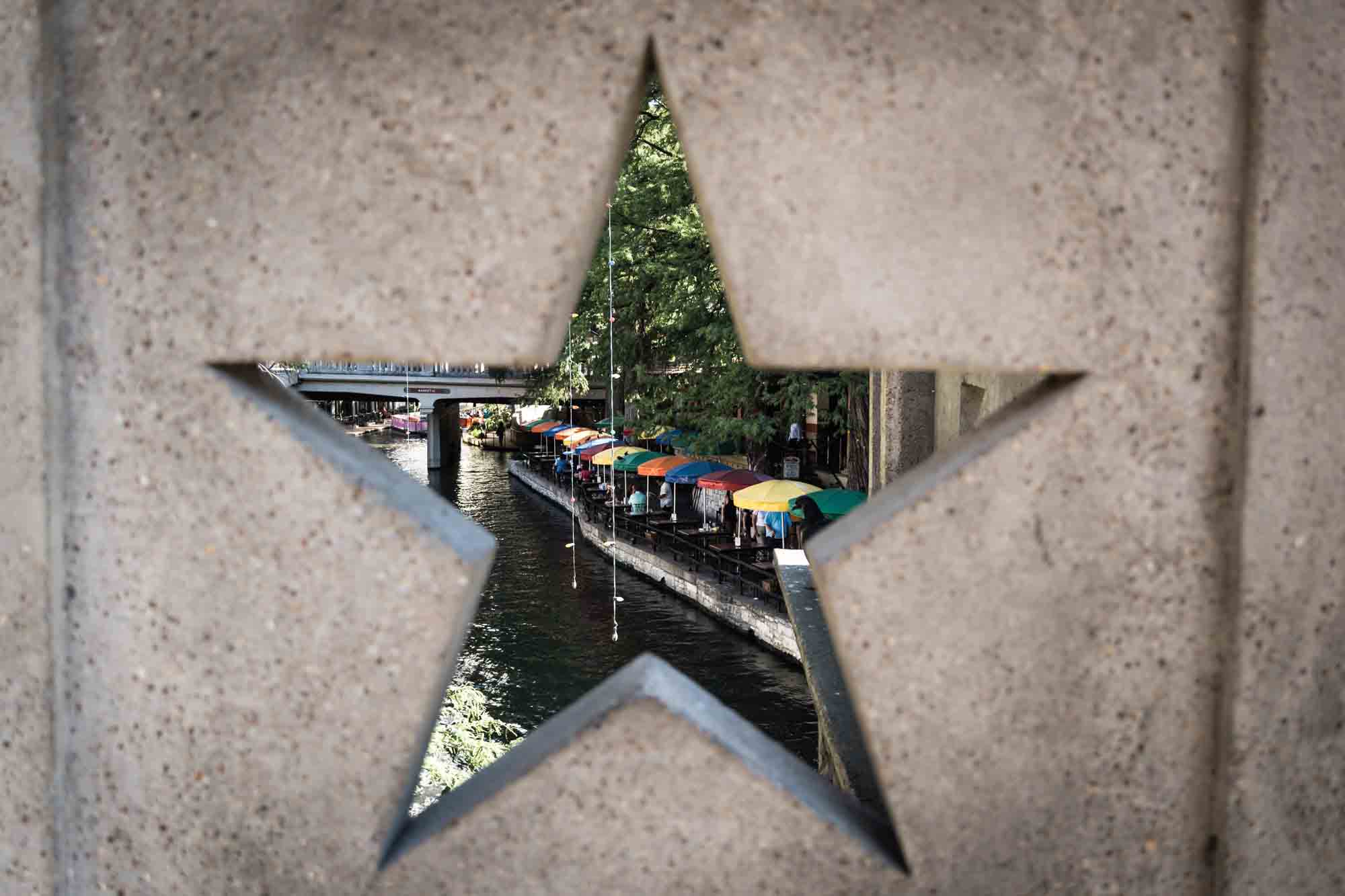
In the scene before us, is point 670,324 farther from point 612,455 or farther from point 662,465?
point 612,455

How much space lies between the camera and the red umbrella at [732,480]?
70.8 ft

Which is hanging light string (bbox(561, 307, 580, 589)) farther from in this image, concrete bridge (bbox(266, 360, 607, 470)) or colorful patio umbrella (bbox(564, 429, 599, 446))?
concrete bridge (bbox(266, 360, 607, 470))

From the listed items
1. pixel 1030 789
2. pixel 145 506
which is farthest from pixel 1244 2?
pixel 145 506

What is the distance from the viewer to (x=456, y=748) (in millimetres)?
9586

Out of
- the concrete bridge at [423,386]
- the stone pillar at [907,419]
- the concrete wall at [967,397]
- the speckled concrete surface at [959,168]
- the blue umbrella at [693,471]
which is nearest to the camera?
the speckled concrete surface at [959,168]

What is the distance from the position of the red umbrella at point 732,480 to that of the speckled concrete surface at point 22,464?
19.7 m

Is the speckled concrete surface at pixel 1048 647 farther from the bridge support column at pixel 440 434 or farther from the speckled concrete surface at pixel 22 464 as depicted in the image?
the bridge support column at pixel 440 434

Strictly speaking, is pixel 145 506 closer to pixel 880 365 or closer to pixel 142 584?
pixel 142 584

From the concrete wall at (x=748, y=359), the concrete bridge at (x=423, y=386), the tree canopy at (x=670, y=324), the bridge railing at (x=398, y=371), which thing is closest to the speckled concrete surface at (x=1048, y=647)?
the concrete wall at (x=748, y=359)

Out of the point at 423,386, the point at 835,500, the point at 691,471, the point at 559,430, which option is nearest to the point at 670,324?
the point at 835,500

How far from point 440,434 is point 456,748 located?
3969cm

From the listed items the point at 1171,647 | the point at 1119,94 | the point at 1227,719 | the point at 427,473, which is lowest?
the point at 427,473

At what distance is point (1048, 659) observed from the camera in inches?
60.1

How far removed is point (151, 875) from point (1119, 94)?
1946mm
